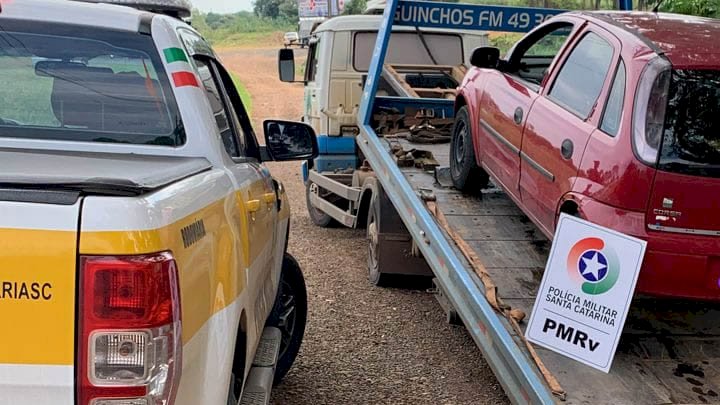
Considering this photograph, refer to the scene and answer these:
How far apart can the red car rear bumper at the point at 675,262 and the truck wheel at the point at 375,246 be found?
3.53m

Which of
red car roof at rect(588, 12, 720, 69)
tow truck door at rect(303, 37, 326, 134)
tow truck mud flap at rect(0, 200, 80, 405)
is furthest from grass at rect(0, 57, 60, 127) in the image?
tow truck door at rect(303, 37, 326, 134)

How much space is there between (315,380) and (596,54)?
268 centimetres

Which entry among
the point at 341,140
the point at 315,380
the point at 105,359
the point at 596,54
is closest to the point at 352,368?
the point at 315,380

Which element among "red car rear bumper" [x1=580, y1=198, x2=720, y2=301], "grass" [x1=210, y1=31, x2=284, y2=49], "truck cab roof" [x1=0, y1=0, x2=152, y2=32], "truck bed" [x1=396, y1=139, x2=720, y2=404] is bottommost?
"grass" [x1=210, y1=31, x2=284, y2=49]

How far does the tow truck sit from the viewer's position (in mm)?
3467

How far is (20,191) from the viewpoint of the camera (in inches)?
71.7

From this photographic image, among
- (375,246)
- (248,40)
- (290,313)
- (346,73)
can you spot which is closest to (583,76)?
(290,313)

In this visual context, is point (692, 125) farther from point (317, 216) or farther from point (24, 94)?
point (317, 216)

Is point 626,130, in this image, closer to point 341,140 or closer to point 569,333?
point 569,333

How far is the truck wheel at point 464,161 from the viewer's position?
230 inches

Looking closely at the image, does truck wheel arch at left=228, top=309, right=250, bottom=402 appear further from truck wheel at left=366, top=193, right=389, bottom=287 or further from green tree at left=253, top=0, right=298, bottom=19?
green tree at left=253, top=0, right=298, bottom=19

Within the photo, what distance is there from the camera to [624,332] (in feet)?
12.9

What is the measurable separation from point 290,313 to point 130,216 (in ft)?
10.0

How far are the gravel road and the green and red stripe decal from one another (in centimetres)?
226
